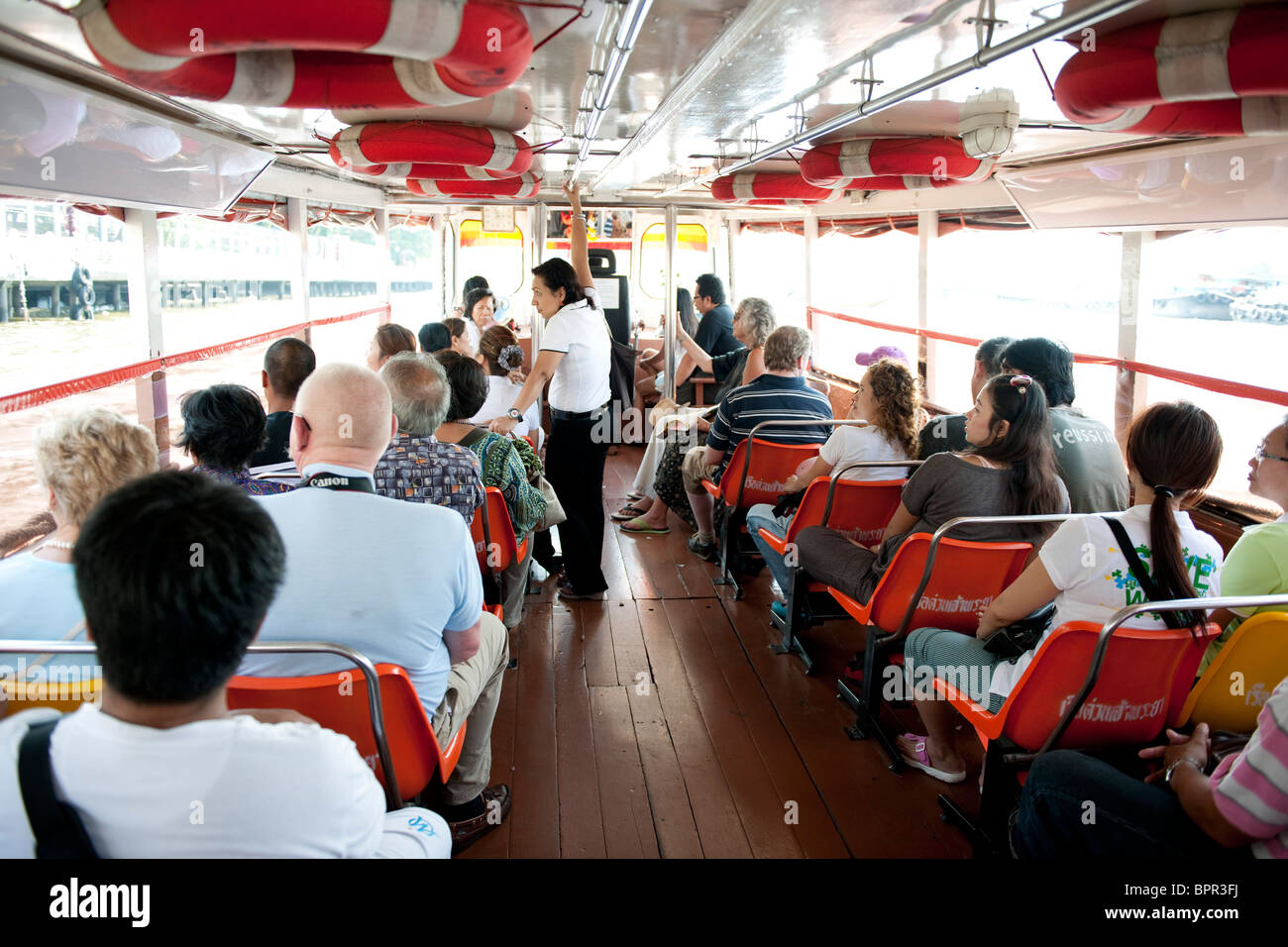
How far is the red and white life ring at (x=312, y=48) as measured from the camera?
1976mm

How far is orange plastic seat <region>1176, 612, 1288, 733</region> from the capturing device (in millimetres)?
1901

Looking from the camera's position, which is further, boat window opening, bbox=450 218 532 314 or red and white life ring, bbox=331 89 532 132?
boat window opening, bbox=450 218 532 314

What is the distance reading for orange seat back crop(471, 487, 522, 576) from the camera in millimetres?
3227

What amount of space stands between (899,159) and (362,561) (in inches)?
161

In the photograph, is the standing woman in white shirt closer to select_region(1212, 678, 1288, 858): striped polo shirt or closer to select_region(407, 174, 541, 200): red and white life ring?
select_region(407, 174, 541, 200): red and white life ring

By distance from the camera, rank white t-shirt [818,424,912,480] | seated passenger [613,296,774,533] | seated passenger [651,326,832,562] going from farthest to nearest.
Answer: seated passenger [613,296,774,533] < seated passenger [651,326,832,562] < white t-shirt [818,424,912,480]

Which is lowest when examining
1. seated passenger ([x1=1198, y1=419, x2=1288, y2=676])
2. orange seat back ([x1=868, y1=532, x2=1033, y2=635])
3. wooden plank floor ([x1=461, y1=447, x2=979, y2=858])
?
wooden plank floor ([x1=461, y1=447, x2=979, y2=858])

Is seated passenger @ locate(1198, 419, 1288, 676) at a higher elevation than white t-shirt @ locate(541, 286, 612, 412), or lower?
lower

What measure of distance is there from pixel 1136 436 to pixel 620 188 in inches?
281

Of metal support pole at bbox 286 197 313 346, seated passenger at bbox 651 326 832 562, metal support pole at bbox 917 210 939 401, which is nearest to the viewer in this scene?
seated passenger at bbox 651 326 832 562

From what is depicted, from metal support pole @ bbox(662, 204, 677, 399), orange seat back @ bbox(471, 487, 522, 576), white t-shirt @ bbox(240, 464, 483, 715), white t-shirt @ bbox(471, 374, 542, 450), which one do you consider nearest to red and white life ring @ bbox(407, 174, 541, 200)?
metal support pole @ bbox(662, 204, 677, 399)

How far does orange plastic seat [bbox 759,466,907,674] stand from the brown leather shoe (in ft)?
4.68
